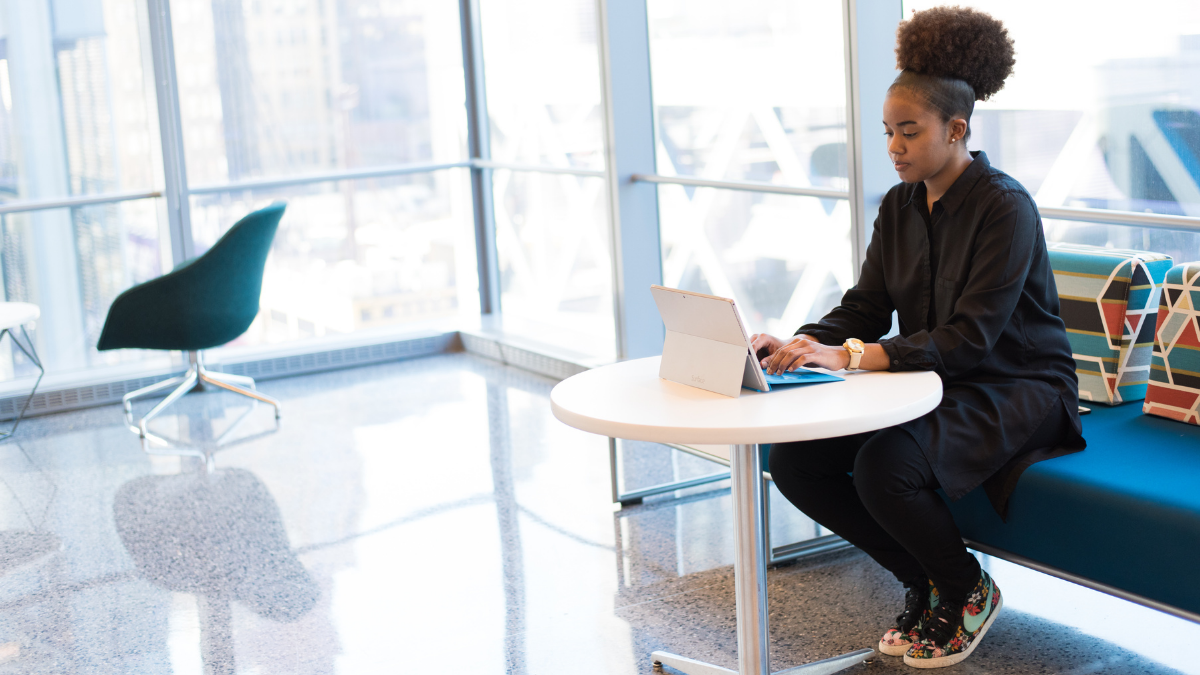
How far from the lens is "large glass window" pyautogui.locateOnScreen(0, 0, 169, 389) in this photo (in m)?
5.17

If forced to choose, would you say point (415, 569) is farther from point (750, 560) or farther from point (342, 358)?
point (342, 358)

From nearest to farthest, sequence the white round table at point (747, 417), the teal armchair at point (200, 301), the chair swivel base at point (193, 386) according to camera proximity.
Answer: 1. the white round table at point (747, 417)
2. the teal armchair at point (200, 301)
3. the chair swivel base at point (193, 386)

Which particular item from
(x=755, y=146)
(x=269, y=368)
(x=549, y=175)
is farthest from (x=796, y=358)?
(x=269, y=368)

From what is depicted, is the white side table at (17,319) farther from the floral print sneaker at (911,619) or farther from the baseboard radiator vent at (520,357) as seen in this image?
the floral print sneaker at (911,619)

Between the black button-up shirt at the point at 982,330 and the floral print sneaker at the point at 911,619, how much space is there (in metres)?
0.32

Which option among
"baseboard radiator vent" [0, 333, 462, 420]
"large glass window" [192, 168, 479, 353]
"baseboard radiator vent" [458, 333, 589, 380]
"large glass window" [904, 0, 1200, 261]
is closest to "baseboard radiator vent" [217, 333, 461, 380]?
"baseboard radiator vent" [0, 333, 462, 420]

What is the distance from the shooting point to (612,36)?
4348 millimetres

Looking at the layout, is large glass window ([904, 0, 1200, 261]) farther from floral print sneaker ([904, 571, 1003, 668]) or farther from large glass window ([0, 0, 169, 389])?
large glass window ([0, 0, 169, 389])

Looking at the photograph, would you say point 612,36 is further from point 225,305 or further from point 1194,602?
point 1194,602

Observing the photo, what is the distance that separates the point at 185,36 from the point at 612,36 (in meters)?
2.32

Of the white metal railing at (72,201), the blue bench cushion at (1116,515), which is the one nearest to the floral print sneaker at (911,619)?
the blue bench cushion at (1116,515)

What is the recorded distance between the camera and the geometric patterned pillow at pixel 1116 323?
2.63 metres

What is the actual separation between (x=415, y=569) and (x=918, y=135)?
5.77 ft

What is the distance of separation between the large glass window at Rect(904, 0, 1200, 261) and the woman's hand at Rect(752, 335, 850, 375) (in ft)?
3.97
